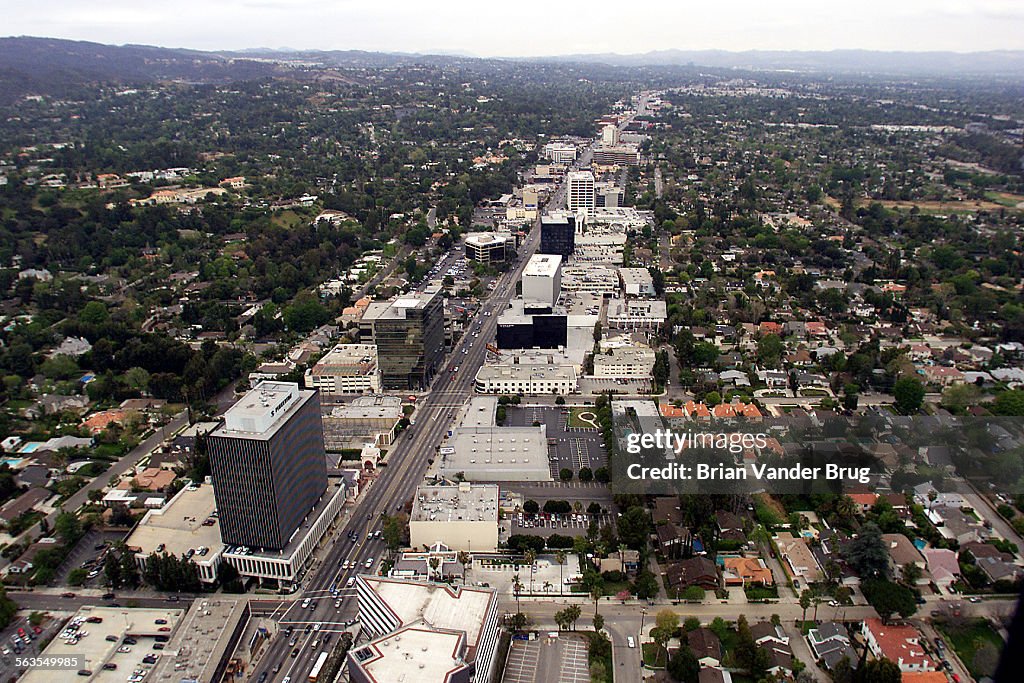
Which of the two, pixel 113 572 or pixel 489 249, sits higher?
pixel 489 249

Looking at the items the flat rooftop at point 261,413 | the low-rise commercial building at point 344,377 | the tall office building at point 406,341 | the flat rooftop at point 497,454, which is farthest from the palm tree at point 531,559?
the low-rise commercial building at point 344,377

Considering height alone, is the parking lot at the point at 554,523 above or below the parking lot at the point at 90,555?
above

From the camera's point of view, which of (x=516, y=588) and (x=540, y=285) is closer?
(x=516, y=588)

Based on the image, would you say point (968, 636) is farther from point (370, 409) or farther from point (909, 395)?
point (370, 409)

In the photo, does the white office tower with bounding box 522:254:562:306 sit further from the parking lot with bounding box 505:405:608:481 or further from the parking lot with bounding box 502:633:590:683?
the parking lot with bounding box 502:633:590:683

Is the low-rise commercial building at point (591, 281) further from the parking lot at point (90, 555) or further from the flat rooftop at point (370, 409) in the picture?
the parking lot at point (90, 555)

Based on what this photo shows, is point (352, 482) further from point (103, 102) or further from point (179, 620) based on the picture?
point (103, 102)

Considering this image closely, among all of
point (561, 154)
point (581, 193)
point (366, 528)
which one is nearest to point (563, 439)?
point (366, 528)
